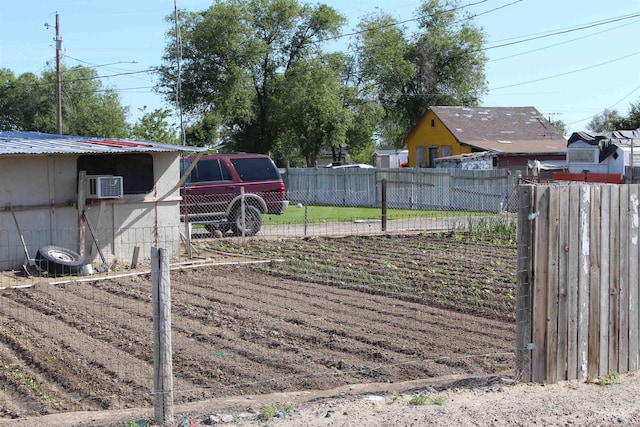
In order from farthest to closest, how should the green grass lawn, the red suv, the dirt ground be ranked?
the green grass lawn < the red suv < the dirt ground

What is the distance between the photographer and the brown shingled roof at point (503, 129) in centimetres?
4275

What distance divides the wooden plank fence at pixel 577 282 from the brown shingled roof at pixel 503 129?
33.6 m

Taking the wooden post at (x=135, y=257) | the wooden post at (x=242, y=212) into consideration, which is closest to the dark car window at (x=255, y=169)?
the wooden post at (x=242, y=212)

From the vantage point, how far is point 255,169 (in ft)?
71.8

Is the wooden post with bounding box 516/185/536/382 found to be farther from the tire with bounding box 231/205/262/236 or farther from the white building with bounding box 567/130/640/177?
the white building with bounding box 567/130/640/177

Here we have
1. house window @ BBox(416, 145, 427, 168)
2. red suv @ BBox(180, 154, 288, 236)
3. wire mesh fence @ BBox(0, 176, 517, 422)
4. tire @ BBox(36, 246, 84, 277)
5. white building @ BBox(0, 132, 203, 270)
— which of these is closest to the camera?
wire mesh fence @ BBox(0, 176, 517, 422)

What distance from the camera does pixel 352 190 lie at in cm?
3838

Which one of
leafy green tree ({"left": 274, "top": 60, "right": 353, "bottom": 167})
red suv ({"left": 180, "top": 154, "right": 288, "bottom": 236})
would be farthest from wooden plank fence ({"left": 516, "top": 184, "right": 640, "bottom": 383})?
leafy green tree ({"left": 274, "top": 60, "right": 353, "bottom": 167})

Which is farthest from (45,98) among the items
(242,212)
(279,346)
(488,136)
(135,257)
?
(279,346)

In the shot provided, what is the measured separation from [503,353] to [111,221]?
9692mm

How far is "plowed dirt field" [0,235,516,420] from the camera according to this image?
8008 mm

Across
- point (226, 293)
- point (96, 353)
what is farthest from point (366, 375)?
point (226, 293)

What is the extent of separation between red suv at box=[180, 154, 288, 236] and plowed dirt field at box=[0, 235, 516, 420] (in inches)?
198

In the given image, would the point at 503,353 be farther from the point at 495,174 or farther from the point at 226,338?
the point at 495,174
